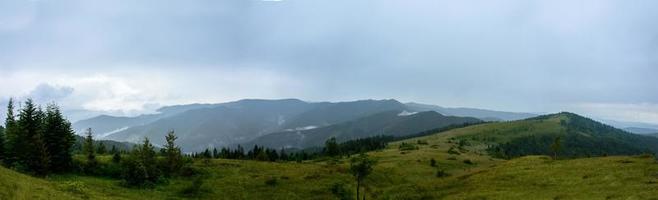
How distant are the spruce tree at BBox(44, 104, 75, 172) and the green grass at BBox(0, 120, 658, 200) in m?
5.35

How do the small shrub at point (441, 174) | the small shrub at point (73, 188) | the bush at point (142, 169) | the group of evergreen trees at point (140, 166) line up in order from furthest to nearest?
the small shrub at point (441, 174) < the group of evergreen trees at point (140, 166) < the bush at point (142, 169) < the small shrub at point (73, 188)

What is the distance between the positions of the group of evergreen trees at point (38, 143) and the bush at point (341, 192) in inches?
1798

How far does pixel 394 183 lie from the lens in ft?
303

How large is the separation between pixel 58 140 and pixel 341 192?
49.2 meters

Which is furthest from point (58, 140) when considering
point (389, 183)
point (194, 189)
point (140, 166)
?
point (389, 183)

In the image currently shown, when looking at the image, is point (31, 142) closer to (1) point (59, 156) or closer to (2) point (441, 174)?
(1) point (59, 156)

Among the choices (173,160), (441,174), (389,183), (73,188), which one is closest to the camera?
(73,188)

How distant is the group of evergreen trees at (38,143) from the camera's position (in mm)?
78188

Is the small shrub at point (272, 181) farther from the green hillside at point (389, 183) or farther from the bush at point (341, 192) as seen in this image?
the bush at point (341, 192)

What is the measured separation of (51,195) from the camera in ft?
166

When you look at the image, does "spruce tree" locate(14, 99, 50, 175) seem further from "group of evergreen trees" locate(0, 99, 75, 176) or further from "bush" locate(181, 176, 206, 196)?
"bush" locate(181, 176, 206, 196)

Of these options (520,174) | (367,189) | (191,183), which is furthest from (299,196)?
(520,174)

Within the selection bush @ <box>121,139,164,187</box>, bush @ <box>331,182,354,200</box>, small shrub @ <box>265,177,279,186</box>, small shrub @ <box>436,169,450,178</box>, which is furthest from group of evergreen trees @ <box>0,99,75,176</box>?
small shrub @ <box>436,169,450,178</box>

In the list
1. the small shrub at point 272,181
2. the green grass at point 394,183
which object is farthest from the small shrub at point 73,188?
the small shrub at point 272,181
